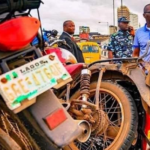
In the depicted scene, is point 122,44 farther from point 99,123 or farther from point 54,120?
point 54,120

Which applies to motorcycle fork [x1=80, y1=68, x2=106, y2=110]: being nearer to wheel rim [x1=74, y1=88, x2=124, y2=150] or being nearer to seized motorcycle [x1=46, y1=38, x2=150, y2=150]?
seized motorcycle [x1=46, y1=38, x2=150, y2=150]

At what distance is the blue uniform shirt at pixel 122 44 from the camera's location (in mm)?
6387

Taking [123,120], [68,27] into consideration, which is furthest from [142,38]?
[123,120]

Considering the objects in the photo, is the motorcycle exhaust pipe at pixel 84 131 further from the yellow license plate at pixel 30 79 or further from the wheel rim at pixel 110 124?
the wheel rim at pixel 110 124

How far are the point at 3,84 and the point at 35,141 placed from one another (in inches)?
22.6

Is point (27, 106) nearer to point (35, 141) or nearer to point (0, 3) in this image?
point (35, 141)

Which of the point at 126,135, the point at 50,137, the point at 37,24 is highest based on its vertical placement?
the point at 37,24

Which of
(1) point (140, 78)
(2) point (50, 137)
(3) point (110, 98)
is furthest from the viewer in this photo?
(3) point (110, 98)

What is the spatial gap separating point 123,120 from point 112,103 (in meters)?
0.35

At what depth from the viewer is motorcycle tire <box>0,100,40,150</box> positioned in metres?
2.61

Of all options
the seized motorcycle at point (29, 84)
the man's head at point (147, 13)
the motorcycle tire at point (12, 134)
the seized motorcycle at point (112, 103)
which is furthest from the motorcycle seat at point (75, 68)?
the man's head at point (147, 13)

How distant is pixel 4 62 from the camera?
241cm

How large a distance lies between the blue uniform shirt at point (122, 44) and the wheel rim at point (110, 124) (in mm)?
2684

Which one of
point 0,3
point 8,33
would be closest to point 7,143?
point 8,33
